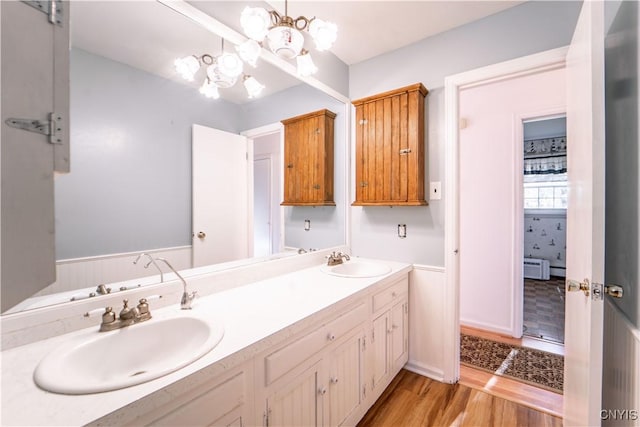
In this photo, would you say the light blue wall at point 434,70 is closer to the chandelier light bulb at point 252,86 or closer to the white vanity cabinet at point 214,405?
the chandelier light bulb at point 252,86

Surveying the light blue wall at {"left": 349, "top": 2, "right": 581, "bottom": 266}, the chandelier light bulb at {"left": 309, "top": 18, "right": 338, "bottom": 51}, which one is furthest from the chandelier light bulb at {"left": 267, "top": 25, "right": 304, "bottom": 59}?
the light blue wall at {"left": 349, "top": 2, "right": 581, "bottom": 266}

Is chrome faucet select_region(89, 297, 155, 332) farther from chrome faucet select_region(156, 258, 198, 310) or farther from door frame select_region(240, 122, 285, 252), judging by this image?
door frame select_region(240, 122, 285, 252)

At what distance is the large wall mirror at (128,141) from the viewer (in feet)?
3.23

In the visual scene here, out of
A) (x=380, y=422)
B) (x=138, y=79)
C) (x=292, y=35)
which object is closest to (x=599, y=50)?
(x=292, y=35)

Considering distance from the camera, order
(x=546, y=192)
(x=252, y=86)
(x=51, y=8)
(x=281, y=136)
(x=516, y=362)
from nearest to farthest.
Answer: (x=51, y=8), (x=252, y=86), (x=281, y=136), (x=516, y=362), (x=546, y=192)

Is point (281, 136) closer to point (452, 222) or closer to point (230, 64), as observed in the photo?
point (230, 64)

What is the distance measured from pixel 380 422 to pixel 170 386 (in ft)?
4.58

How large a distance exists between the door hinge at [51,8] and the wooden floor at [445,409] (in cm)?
205

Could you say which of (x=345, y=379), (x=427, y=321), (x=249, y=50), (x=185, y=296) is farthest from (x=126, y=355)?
(x=427, y=321)

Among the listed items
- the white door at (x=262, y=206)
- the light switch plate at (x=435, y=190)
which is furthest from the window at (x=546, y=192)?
the white door at (x=262, y=206)

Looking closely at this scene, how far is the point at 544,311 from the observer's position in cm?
Answer: 312

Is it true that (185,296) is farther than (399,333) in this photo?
No

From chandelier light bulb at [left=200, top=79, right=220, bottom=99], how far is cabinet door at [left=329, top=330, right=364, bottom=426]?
144 cm

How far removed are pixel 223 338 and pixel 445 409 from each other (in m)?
1.56
